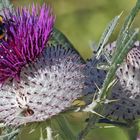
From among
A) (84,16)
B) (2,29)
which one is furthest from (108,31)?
(84,16)

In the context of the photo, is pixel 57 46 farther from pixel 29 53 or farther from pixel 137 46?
pixel 137 46

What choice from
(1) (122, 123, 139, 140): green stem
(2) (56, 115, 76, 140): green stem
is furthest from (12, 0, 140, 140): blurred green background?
(2) (56, 115, 76, 140): green stem

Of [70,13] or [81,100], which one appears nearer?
[81,100]

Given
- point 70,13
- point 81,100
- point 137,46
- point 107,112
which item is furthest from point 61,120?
point 70,13

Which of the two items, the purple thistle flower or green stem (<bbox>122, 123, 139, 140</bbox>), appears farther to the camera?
green stem (<bbox>122, 123, 139, 140</bbox>)

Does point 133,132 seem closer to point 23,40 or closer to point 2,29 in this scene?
point 23,40

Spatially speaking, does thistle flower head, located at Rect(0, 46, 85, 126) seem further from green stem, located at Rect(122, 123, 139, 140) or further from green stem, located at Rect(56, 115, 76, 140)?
green stem, located at Rect(122, 123, 139, 140)

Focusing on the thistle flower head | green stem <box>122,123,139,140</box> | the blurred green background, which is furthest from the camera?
the blurred green background
